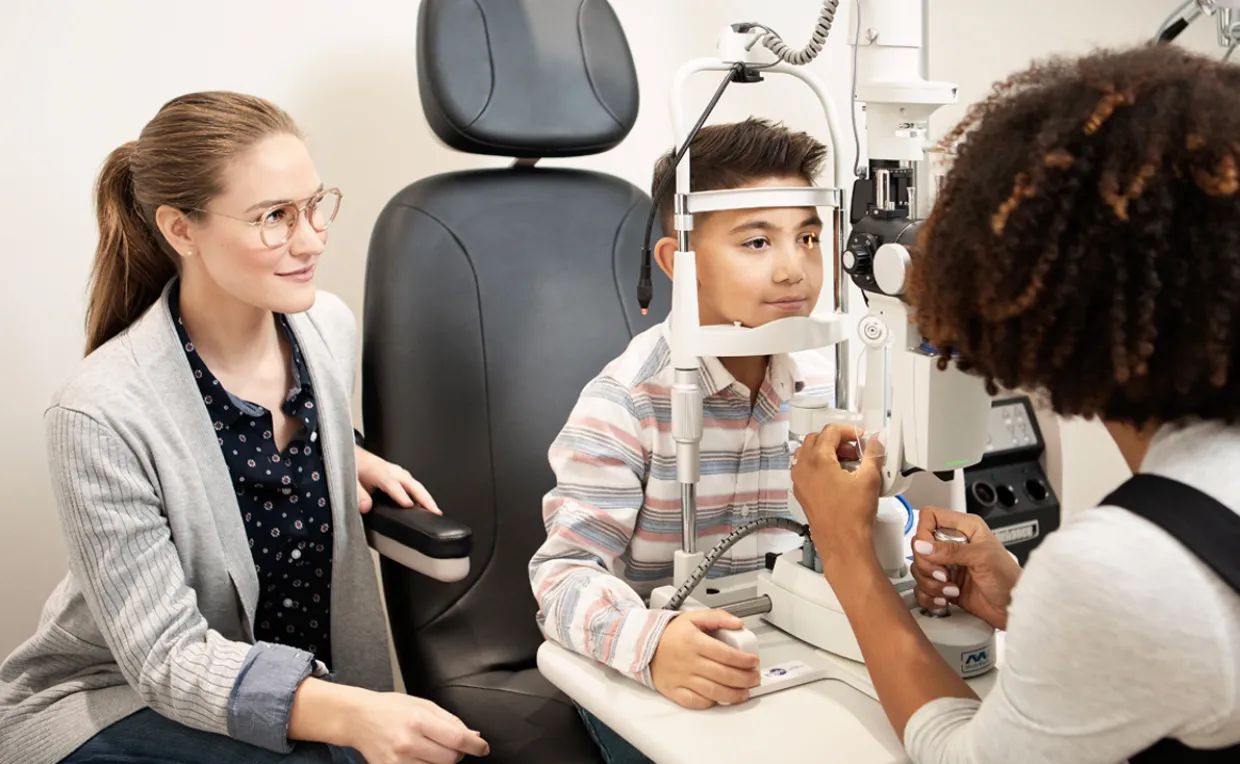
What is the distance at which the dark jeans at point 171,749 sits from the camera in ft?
3.92

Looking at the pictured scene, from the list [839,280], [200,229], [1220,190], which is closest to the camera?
→ [1220,190]

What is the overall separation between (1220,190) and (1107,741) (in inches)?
14.1

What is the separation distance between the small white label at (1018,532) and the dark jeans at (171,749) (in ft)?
3.79

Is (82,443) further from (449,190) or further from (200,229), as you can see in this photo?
(449,190)

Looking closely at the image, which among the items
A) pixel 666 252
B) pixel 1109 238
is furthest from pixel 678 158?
pixel 1109 238

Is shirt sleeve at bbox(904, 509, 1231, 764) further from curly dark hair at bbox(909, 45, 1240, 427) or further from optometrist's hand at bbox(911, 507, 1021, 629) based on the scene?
optometrist's hand at bbox(911, 507, 1021, 629)

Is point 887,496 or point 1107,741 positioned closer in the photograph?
point 1107,741

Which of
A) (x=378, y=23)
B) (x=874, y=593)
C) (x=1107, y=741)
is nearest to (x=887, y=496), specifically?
(x=874, y=593)

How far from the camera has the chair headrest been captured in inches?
60.4

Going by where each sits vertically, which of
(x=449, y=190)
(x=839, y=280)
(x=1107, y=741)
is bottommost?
(x=1107, y=741)

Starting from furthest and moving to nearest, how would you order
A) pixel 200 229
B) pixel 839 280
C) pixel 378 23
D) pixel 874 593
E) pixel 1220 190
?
pixel 378 23
pixel 200 229
pixel 839 280
pixel 874 593
pixel 1220 190

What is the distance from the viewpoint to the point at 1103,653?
0.70 metres

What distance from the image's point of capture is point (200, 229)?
4.27 ft

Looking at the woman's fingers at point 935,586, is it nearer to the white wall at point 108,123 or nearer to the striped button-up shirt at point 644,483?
the striped button-up shirt at point 644,483
